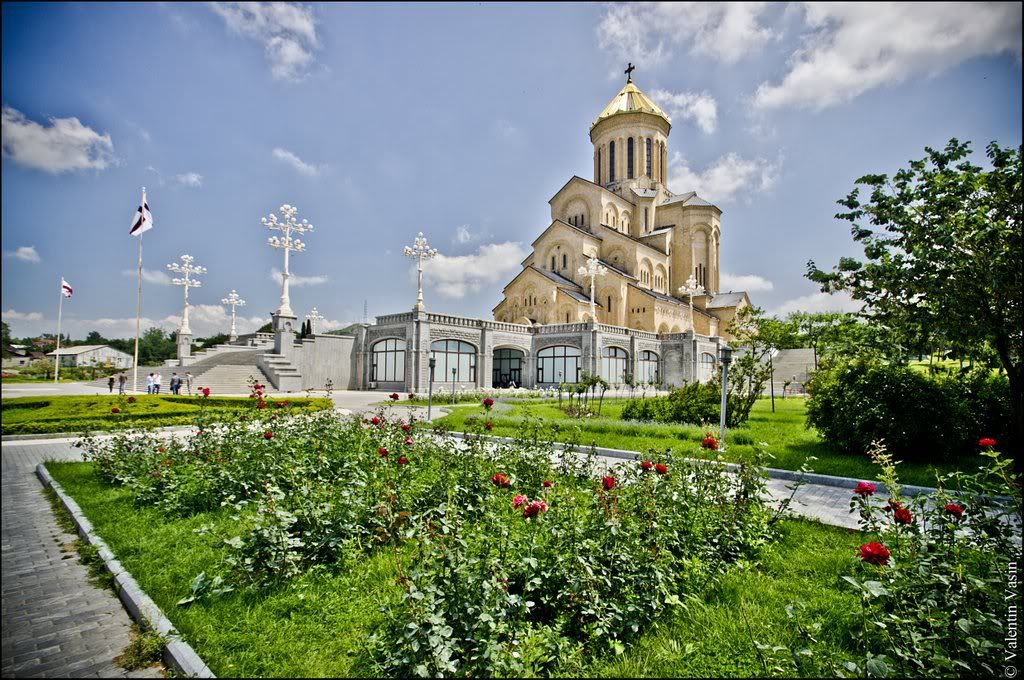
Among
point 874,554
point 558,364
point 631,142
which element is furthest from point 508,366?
point 874,554

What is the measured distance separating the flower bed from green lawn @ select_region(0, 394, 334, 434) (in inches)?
283

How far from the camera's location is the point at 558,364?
34.4m

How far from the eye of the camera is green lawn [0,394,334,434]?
1240 centimetres

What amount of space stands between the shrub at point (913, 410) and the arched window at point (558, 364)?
77.5ft

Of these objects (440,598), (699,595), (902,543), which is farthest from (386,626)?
(902,543)

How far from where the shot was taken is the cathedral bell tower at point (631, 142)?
50.3 meters

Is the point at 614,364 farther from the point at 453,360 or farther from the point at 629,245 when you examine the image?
the point at 629,245

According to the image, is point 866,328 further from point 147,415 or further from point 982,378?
point 147,415

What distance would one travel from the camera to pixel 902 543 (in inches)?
130

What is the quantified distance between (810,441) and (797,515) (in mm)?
5987

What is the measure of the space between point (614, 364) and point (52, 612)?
111 feet

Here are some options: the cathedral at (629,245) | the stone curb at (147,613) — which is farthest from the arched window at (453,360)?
the stone curb at (147,613)

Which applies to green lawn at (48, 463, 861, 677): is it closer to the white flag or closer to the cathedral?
the white flag

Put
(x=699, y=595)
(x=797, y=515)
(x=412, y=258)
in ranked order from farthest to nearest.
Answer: (x=412, y=258) < (x=797, y=515) < (x=699, y=595)
